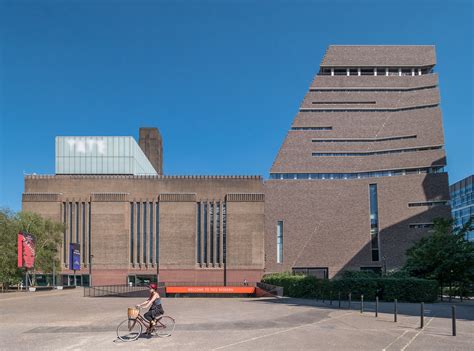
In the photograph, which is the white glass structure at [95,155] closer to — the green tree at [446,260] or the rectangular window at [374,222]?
the rectangular window at [374,222]

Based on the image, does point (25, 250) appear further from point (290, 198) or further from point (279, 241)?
point (290, 198)

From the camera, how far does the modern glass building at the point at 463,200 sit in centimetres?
10150

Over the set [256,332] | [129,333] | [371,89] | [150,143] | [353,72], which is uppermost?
[353,72]

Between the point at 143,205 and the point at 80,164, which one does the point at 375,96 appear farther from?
the point at 80,164

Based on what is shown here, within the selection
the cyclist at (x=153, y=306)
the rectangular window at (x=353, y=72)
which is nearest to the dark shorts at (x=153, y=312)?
the cyclist at (x=153, y=306)

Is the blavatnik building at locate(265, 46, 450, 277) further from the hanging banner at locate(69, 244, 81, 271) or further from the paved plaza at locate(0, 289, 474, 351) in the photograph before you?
the paved plaza at locate(0, 289, 474, 351)

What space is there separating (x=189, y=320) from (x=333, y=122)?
62.8 meters

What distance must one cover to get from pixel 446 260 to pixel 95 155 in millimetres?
54214

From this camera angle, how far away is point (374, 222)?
240 ft

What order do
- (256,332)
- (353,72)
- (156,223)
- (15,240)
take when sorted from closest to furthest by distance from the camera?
(256,332), (15,240), (156,223), (353,72)

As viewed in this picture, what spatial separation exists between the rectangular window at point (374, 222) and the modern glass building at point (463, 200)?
34.1 meters

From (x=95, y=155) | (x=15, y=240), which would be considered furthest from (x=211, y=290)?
(x=95, y=155)

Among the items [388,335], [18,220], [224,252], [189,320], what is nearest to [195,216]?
[224,252]

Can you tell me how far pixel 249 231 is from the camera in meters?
69.1
